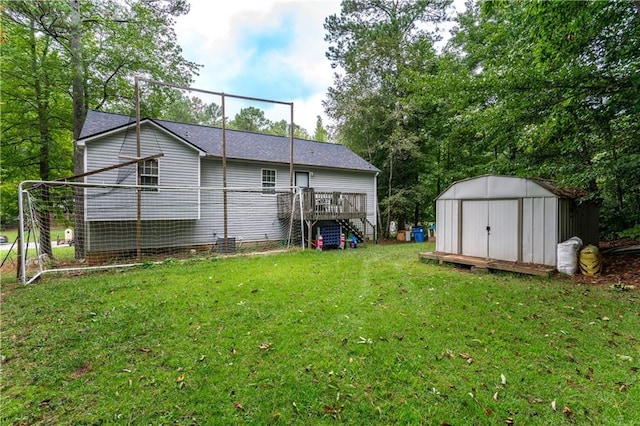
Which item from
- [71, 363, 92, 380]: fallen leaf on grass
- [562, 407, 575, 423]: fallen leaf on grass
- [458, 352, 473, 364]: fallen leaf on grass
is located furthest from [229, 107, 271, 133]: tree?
[562, 407, 575, 423]: fallen leaf on grass

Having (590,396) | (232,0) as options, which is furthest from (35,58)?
(590,396)

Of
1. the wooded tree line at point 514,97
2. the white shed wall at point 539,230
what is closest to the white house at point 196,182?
the wooded tree line at point 514,97

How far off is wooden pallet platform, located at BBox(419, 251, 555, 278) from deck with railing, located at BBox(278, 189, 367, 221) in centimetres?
420

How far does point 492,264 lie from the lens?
684 centimetres

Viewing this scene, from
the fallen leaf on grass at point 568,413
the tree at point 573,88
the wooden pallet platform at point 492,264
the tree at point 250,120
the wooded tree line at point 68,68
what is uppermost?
the tree at point 250,120

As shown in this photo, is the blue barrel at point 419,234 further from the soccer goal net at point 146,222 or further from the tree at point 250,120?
the tree at point 250,120

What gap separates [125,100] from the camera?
38.8ft

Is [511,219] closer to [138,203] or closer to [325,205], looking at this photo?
[325,205]

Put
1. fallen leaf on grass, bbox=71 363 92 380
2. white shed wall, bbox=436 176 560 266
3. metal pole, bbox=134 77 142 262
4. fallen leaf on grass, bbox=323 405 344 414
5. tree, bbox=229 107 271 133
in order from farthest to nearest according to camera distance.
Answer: tree, bbox=229 107 271 133 < metal pole, bbox=134 77 142 262 < white shed wall, bbox=436 176 560 266 < fallen leaf on grass, bbox=71 363 92 380 < fallen leaf on grass, bbox=323 405 344 414

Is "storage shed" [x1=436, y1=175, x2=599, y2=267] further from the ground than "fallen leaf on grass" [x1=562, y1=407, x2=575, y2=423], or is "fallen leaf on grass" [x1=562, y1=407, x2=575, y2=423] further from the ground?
"storage shed" [x1=436, y1=175, x2=599, y2=267]

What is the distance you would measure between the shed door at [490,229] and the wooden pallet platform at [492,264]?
0.25 m

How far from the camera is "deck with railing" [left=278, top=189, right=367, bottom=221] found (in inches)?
432

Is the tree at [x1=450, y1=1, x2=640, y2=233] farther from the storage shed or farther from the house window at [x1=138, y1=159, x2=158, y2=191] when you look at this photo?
the house window at [x1=138, y1=159, x2=158, y2=191]

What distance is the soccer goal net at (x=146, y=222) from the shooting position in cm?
834
